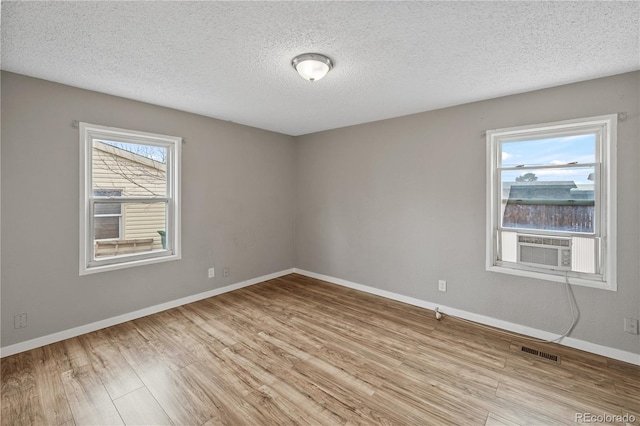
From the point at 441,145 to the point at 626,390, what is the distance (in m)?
2.67

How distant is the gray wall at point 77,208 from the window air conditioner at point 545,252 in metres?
3.56

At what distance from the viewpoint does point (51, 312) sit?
268 centimetres

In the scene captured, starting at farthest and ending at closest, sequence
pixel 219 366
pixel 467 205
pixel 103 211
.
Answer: pixel 467 205
pixel 103 211
pixel 219 366

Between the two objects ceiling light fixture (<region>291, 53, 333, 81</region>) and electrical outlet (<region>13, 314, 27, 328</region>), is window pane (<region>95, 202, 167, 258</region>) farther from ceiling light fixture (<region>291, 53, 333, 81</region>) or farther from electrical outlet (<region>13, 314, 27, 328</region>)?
ceiling light fixture (<region>291, 53, 333, 81</region>)

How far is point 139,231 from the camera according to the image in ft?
11.0

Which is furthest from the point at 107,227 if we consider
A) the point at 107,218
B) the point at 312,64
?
the point at 312,64

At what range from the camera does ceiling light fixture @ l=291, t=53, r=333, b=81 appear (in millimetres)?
2152

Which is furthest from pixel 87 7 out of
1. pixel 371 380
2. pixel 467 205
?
pixel 467 205

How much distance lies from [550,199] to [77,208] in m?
4.80

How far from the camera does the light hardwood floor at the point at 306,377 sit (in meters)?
1.84

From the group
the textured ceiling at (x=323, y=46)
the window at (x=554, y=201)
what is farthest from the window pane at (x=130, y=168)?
the window at (x=554, y=201)

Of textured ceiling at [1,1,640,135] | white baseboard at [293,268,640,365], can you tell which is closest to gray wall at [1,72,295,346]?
textured ceiling at [1,1,640,135]

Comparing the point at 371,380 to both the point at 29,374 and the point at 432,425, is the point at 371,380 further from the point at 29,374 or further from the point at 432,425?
the point at 29,374

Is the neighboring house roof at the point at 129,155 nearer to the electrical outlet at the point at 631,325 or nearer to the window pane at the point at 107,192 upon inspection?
the window pane at the point at 107,192
